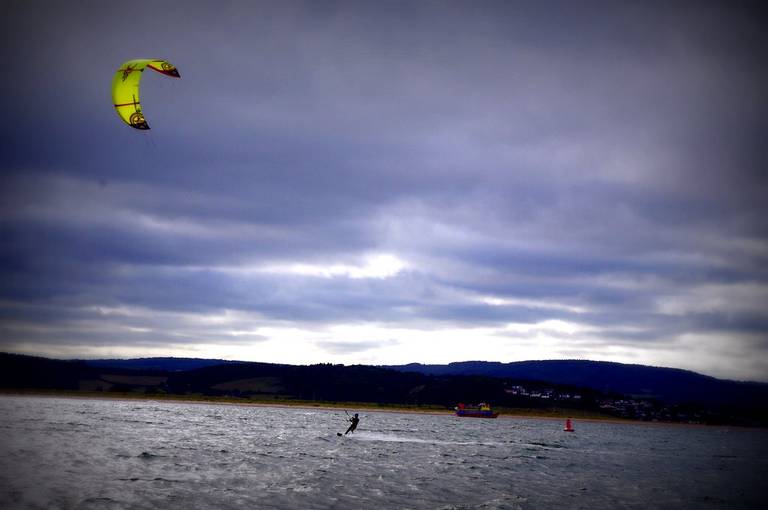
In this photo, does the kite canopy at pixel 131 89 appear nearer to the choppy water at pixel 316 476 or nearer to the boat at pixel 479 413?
the choppy water at pixel 316 476

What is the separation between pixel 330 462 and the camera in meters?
47.8

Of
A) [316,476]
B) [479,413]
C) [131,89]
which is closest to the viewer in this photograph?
[131,89]

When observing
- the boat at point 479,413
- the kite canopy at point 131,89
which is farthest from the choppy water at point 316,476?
the boat at point 479,413

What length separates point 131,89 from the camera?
101 ft

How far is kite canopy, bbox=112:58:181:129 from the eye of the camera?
30422mm

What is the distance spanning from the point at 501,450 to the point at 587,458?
9.82 metres

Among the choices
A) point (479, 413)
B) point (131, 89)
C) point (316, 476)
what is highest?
point (131, 89)

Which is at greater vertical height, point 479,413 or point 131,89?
point 131,89

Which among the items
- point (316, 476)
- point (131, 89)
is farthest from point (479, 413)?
point (131, 89)

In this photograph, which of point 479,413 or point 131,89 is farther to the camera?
point 479,413

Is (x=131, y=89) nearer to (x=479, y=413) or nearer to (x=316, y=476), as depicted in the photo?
(x=316, y=476)

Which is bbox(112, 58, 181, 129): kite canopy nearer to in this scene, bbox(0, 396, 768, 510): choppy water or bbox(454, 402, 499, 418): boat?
bbox(0, 396, 768, 510): choppy water

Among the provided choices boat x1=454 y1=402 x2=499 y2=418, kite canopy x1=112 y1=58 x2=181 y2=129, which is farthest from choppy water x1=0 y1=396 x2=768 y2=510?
boat x1=454 y1=402 x2=499 y2=418

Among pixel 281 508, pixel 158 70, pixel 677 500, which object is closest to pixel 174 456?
pixel 281 508
